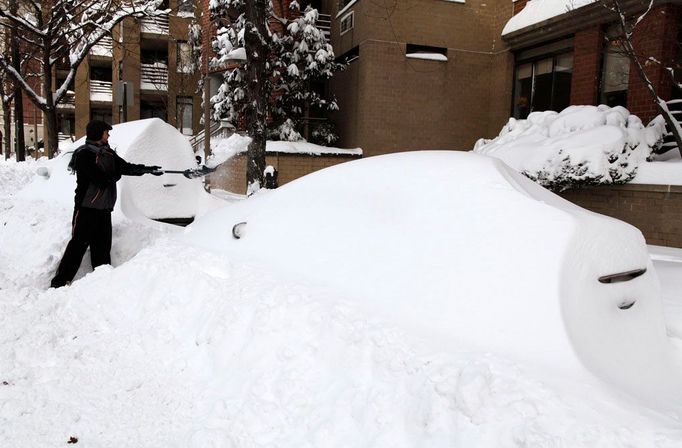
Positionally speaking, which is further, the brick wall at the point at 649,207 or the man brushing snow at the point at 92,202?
the brick wall at the point at 649,207

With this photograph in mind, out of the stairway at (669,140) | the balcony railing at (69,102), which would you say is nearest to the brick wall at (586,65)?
the stairway at (669,140)

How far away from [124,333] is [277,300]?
1.36m

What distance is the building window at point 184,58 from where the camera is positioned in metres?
25.4

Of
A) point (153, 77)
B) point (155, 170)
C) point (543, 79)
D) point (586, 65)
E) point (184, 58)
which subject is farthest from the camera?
point (153, 77)

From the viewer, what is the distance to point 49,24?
1516 centimetres

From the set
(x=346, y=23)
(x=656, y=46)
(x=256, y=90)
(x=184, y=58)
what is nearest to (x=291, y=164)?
(x=346, y=23)

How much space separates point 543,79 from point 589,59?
182 centimetres

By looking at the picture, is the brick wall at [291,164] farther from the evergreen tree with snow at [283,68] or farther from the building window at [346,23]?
the building window at [346,23]

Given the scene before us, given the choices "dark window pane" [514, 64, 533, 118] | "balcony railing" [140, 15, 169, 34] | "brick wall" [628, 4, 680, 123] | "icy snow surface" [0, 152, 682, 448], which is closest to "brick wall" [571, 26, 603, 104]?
"brick wall" [628, 4, 680, 123]

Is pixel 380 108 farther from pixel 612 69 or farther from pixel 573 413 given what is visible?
pixel 573 413

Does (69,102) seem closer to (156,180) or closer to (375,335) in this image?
(156,180)

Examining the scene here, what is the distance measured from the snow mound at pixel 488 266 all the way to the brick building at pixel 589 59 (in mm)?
6811

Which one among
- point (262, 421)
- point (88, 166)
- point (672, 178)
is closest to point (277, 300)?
point (262, 421)

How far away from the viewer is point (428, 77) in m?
14.9
